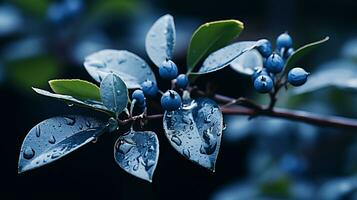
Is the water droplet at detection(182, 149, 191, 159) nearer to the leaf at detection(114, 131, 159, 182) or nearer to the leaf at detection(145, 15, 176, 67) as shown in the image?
the leaf at detection(114, 131, 159, 182)

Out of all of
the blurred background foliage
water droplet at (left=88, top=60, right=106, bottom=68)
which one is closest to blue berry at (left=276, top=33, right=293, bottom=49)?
water droplet at (left=88, top=60, right=106, bottom=68)

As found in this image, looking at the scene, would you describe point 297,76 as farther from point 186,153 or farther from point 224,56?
point 186,153

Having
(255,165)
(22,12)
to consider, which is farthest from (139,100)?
(22,12)

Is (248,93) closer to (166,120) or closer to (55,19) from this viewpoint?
(55,19)

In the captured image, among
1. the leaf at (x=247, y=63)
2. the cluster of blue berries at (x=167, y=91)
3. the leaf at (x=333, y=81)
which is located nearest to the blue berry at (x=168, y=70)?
the cluster of blue berries at (x=167, y=91)

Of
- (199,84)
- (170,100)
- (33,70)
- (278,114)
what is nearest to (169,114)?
(170,100)

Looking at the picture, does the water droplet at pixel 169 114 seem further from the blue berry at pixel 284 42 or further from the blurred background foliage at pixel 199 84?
the blurred background foliage at pixel 199 84
